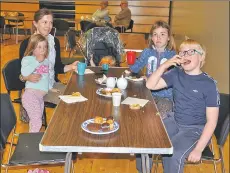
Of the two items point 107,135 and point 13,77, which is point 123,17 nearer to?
point 13,77

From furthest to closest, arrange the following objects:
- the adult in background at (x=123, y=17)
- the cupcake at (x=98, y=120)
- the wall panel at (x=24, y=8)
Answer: the wall panel at (x=24, y=8) → the adult in background at (x=123, y=17) → the cupcake at (x=98, y=120)

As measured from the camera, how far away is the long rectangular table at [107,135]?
1.67 m

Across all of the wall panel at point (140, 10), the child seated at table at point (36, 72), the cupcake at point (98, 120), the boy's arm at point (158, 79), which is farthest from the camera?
the wall panel at point (140, 10)

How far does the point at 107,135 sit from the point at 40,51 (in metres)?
1.50

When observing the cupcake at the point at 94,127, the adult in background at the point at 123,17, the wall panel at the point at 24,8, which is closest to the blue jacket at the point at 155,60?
the cupcake at the point at 94,127

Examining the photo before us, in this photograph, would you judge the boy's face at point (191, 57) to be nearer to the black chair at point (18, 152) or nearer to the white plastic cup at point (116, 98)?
the white plastic cup at point (116, 98)

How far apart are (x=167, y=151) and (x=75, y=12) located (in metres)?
10.2

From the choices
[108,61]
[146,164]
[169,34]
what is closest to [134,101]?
[146,164]

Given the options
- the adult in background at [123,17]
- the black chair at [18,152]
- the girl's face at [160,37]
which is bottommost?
the black chair at [18,152]

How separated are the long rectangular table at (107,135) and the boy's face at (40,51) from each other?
2.08ft

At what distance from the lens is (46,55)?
313 cm

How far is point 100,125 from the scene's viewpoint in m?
1.89

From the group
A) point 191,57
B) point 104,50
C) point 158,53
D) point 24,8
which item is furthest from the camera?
point 24,8

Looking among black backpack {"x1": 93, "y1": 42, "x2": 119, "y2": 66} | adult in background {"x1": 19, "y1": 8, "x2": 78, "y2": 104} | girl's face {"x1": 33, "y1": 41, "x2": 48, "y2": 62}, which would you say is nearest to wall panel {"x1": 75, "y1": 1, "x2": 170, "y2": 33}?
black backpack {"x1": 93, "y1": 42, "x2": 119, "y2": 66}
